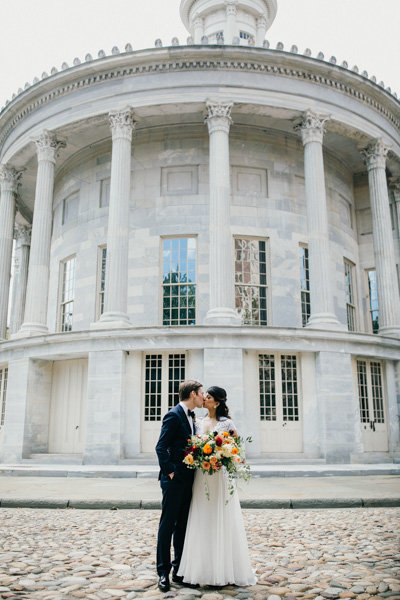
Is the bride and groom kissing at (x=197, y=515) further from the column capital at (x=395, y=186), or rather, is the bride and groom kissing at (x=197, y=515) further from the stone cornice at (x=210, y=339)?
the column capital at (x=395, y=186)

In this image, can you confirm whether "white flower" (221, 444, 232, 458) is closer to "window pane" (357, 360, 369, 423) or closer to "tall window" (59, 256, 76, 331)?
"window pane" (357, 360, 369, 423)

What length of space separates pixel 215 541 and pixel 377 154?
21.8 meters

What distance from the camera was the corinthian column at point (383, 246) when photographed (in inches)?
872

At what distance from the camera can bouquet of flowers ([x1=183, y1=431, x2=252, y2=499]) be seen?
218 inches

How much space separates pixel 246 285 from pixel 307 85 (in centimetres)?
849

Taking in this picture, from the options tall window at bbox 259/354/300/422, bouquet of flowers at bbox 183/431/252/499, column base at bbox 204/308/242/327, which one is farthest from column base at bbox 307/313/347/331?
bouquet of flowers at bbox 183/431/252/499

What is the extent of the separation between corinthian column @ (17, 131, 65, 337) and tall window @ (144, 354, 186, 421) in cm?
470

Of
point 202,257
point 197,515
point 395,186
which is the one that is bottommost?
point 197,515

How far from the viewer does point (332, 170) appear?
85.4ft

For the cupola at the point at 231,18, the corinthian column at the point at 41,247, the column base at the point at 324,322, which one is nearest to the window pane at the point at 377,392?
the column base at the point at 324,322

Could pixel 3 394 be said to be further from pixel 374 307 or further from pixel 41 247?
pixel 374 307

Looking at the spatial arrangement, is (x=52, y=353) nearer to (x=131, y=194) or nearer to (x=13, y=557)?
(x=131, y=194)

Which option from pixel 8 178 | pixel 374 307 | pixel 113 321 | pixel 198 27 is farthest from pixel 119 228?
pixel 198 27

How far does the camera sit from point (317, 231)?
20516 millimetres
